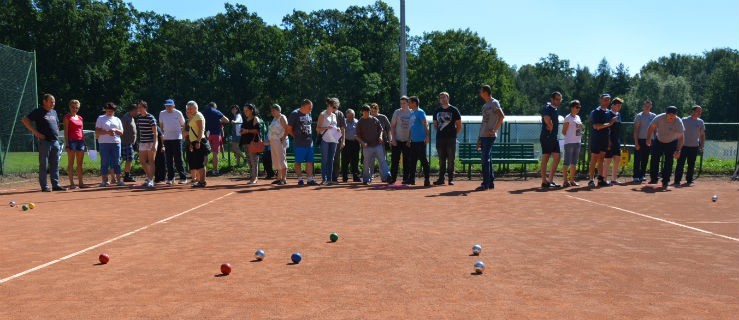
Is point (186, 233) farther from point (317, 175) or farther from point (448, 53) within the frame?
point (448, 53)

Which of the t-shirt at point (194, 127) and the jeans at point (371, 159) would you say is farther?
the jeans at point (371, 159)

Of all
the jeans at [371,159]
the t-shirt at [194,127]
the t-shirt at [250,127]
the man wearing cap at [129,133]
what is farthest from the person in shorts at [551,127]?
the man wearing cap at [129,133]

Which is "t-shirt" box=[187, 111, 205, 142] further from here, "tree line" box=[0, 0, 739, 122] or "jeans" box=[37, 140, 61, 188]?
"tree line" box=[0, 0, 739, 122]

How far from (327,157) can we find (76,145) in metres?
5.32

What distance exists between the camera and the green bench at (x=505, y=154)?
15289mm

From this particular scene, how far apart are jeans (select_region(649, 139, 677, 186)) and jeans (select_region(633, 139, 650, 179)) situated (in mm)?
522

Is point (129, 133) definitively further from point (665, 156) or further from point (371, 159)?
point (665, 156)

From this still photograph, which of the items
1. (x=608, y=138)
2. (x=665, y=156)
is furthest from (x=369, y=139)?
(x=665, y=156)

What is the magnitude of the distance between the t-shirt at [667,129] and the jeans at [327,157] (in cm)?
718

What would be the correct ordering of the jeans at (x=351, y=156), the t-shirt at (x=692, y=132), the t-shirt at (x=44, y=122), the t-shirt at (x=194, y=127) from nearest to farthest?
1. the t-shirt at (x=44, y=122)
2. the t-shirt at (x=194, y=127)
3. the t-shirt at (x=692, y=132)
4. the jeans at (x=351, y=156)

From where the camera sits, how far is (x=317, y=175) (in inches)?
630

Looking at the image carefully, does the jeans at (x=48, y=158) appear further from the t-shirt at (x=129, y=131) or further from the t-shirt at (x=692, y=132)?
the t-shirt at (x=692, y=132)

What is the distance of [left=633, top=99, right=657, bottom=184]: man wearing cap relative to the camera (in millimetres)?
13828

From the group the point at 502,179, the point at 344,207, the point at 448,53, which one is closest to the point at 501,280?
the point at 344,207
